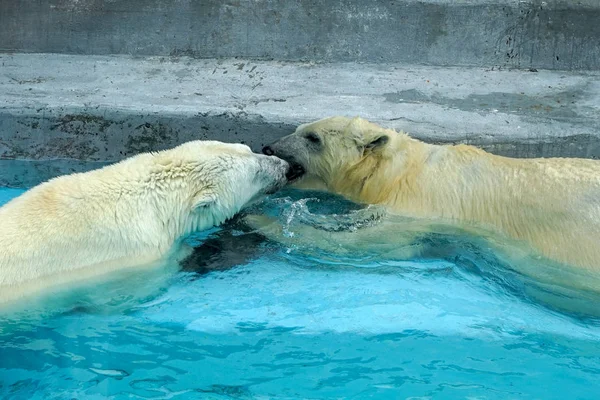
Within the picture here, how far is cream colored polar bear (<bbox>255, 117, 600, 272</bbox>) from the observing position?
3900 millimetres

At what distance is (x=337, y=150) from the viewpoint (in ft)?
14.9

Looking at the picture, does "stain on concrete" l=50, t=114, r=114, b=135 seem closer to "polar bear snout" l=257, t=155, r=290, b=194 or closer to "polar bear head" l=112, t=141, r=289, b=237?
"polar bear head" l=112, t=141, r=289, b=237

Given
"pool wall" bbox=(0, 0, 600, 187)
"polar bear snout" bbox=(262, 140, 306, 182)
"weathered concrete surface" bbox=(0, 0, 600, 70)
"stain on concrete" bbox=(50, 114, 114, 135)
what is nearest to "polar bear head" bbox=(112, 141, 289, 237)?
"polar bear snout" bbox=(262, 140, 306, 182)

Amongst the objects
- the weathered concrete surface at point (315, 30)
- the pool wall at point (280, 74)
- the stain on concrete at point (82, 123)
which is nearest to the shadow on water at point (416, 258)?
the pool wall at point (280, 74)

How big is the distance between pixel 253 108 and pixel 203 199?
1358mm

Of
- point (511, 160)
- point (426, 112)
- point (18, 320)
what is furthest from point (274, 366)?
point (426, 112)

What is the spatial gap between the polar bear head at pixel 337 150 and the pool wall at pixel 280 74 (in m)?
0.39

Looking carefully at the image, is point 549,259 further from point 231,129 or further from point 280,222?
point 231,129

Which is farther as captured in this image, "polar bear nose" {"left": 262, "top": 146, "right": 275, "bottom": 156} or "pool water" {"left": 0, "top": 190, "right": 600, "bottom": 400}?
"polar bear nose" {"left": 262, "top": 146, "right": 275, "bottom": 156}

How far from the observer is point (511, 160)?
4.29m

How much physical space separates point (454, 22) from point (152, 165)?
9.66 ft

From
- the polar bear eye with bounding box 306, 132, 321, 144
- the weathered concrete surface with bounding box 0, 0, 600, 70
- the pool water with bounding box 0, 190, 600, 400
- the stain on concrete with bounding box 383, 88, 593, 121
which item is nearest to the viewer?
the pool water with bounding box 0, 190, 600, 400

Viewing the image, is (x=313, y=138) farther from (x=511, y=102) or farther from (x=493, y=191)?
(x=511, y=102)

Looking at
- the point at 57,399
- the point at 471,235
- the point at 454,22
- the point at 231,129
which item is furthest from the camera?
the point at 454,22
